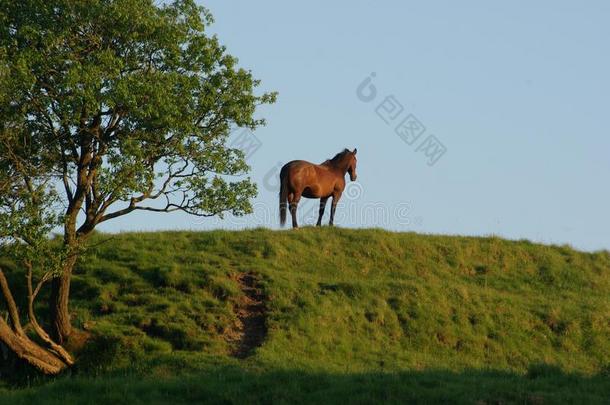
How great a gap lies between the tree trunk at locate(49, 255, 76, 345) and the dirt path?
5.03 meters

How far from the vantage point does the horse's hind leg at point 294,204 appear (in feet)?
134

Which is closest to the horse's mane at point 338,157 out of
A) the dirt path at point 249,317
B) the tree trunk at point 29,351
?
the dirt path at point 249,317

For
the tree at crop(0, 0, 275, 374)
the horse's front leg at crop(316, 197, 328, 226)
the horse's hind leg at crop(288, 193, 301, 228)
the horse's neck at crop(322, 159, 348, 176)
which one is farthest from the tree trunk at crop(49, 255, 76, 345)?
the horse's neck at crop(322, 159, 348, 176)

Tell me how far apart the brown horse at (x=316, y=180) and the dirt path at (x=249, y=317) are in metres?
6.85

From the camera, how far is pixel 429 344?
3189 cm

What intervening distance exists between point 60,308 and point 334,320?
8.77 metres

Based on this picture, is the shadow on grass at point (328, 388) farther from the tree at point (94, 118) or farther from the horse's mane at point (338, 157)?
the horse's mane at point (338, 157)

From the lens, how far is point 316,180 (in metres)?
41.7

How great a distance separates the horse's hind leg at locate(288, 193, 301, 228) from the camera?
40719mm

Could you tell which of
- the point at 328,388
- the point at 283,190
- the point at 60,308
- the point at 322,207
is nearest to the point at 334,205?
the point at 322,207

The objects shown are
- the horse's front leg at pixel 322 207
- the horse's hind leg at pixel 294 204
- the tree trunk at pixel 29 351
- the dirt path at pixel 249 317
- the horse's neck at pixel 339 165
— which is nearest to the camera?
the tree trunk at pixel 29 351

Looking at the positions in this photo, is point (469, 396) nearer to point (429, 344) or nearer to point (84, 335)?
point (429, 344)

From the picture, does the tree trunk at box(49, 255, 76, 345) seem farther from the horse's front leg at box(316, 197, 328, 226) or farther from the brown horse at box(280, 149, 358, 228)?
the horse's front leg at box(316, 197, 328, 226)

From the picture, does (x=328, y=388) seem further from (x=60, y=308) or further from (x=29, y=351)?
(x=60, y=308)
